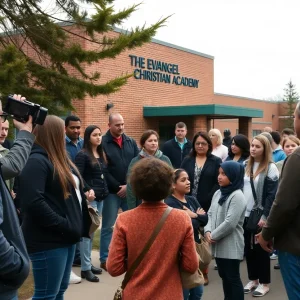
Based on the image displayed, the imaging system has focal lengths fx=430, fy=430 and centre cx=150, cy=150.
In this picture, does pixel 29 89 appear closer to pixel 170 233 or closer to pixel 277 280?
pixel 277 280

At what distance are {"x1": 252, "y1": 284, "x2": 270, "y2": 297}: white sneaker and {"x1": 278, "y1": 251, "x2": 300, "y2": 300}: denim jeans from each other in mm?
2159

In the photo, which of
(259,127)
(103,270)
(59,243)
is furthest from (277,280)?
(259,127)

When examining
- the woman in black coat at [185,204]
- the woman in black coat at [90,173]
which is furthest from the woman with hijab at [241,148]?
the woman in black coat at [185,204]

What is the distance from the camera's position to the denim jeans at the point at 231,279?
431cm

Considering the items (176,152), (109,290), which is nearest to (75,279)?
(109,290)

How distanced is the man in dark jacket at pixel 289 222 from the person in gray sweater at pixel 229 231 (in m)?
1.10

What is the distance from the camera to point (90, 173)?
593 centimetres

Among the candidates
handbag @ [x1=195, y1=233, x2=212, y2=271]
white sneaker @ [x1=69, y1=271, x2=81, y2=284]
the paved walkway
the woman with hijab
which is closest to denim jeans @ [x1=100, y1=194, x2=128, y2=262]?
the paved walkway

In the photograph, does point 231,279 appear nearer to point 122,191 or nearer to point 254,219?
point 254,219

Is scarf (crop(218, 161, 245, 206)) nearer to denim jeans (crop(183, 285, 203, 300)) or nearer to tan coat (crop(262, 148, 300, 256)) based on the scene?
denim jeans (crop(183, 285, 203, 300))

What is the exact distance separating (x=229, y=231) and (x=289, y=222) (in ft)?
4.30

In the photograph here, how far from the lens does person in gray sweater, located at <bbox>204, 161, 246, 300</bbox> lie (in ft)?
14.3

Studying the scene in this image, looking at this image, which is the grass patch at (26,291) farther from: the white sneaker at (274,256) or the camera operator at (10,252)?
the white sneaker at (274,256)

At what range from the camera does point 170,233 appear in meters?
2.74
